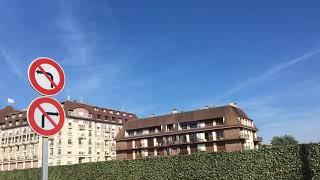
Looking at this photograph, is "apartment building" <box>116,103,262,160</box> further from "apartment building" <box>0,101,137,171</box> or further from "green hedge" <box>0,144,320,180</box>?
"green hedge" <box>0,144,320,180</box>

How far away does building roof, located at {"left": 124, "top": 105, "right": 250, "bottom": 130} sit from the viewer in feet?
261

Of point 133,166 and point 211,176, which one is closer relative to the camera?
point 211,176

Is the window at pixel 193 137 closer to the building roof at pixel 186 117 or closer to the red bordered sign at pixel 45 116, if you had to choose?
the building roof at pixel 186 117

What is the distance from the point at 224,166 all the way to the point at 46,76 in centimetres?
2306

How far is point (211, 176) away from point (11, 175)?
28565 mm

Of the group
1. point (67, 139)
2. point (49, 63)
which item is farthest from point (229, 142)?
point (49, 63)

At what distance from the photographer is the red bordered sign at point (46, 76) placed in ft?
16.5

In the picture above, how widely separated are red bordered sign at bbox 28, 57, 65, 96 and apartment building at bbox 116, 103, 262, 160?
235ft

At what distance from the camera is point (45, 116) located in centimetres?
495

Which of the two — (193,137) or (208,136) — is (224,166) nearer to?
(208,136)

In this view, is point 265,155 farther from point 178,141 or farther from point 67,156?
point 67,156

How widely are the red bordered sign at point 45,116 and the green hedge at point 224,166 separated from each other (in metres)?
21.1

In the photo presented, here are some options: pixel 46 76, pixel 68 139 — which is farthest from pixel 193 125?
pixel 46 76

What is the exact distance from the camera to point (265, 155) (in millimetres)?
24953
